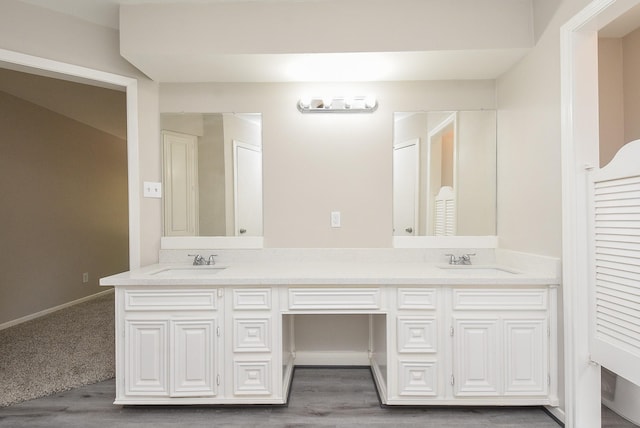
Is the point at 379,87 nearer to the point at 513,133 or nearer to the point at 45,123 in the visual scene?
the point at 513,133

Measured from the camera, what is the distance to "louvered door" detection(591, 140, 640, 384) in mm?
1425

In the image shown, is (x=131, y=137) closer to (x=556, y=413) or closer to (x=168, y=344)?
(x=168, y=344)

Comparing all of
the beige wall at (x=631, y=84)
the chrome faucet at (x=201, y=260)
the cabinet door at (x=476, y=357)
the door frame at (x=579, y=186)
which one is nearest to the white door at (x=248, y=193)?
the chrome faucet at (x=201, y=260)

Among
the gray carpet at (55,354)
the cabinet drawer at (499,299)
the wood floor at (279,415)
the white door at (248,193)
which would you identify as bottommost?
the wood floor at (279,415)

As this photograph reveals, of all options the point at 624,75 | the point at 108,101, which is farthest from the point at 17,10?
the point at 624,75

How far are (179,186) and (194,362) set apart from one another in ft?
4.00

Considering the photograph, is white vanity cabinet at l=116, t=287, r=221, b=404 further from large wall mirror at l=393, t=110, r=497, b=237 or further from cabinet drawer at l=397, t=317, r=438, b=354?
large wall mirror at l=393, t=110, r=497, b=237

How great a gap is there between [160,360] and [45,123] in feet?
11.4

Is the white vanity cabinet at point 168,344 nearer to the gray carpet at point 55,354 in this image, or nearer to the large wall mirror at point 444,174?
the gray carpet at point 55,354

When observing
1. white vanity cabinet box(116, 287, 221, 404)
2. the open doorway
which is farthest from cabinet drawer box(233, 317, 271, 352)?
the open doorway

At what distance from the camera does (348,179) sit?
2.45 meters

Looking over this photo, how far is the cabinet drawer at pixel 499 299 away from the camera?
184 cm

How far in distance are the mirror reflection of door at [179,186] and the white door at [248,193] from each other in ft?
1.00

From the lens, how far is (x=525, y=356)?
184cm
